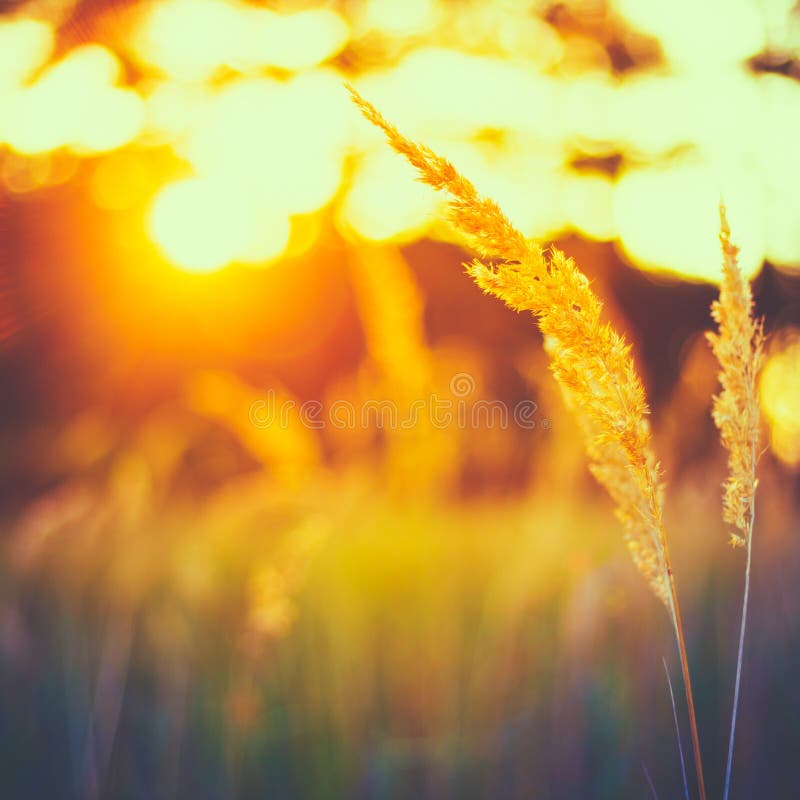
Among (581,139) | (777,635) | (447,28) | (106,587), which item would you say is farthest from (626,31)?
(106,587)

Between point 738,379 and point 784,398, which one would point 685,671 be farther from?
point 784,398

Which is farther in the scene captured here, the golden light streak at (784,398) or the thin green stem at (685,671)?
the golden light streak at (784,398)

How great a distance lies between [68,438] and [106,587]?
914mm

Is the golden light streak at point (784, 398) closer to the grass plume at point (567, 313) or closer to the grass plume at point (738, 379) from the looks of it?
the grass plume at point (738, 379)

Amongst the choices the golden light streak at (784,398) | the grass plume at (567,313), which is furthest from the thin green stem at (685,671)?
the golden light streak at (784,398)

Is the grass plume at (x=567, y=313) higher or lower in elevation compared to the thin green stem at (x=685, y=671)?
higher

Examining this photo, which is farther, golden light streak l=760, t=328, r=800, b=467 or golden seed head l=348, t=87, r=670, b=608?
golden light streak l=760, t=328, r=800, b=467

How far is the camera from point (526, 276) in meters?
0.97

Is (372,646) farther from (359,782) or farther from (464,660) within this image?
(359,782)

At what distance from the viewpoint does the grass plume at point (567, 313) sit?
955 mm

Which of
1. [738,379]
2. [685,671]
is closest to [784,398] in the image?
[738,379]

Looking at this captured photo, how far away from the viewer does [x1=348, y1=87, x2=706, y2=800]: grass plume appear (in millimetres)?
955

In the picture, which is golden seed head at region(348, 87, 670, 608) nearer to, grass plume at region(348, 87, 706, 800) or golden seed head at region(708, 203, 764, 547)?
grass plume at region(348, 87, 706, 800)

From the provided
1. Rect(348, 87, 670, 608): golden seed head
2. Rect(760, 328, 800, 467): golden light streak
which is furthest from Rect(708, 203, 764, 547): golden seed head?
Rect(760, 328, 800, 467): golden light streak
